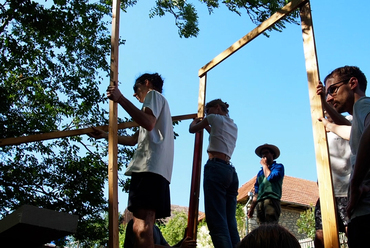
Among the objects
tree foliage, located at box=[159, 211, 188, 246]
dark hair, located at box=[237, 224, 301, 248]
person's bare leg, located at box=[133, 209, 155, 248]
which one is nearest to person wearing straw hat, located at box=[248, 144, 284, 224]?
person's bare leg, located at box=[133, 209, 155, 248]

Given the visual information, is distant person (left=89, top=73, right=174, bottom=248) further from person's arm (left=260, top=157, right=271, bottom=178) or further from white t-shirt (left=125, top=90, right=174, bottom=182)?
person's arm (left=260, top=157, right=271, bottom=178)

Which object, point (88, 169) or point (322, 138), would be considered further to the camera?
point (88, 169)

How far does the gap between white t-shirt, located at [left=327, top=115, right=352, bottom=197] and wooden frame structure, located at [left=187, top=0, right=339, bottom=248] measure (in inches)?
21.7

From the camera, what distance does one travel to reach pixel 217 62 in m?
4.32

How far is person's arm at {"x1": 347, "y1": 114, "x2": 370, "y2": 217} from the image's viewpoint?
198 cm

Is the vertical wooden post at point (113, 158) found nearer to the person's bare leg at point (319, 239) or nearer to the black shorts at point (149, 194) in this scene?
the black shorts at point (149, 194)

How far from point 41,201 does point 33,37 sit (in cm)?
376

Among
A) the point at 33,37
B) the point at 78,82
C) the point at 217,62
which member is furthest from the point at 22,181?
the point at 217,62

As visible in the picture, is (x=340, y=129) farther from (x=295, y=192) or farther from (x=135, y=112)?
(x=295, y=192)

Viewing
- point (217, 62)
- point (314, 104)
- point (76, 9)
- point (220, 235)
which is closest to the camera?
point (314, 104)

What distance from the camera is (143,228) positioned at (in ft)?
8.12

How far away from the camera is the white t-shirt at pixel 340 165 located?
9.90 ft

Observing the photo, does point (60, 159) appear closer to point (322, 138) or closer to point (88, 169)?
point (88, 169)

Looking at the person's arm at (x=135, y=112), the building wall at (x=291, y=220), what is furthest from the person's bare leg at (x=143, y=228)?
the building wall at (x=291, y=220)
